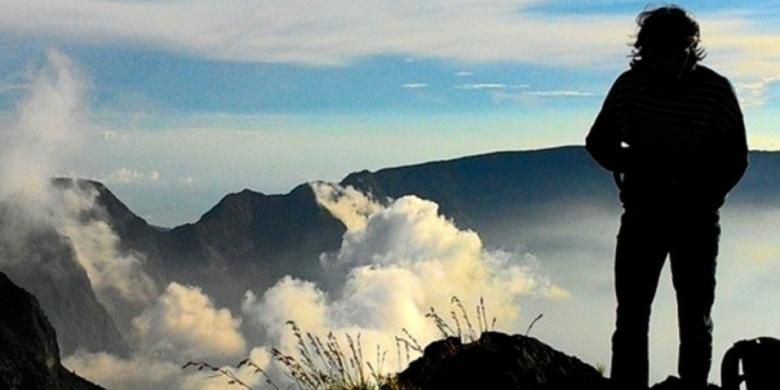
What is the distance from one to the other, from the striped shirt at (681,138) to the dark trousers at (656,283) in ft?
0.49

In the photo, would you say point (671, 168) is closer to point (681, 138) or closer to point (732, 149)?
point (681, 138)

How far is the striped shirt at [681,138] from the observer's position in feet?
20.6

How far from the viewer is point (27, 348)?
6850 inches

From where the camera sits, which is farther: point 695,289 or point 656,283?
point 656,283

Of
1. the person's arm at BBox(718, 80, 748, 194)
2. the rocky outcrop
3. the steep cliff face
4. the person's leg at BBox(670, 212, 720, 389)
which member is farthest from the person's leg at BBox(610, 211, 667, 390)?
the steep cliff face

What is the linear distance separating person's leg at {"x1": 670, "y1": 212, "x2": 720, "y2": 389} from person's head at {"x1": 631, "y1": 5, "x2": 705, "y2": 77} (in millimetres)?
1050

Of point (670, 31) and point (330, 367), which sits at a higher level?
point (670, 31)

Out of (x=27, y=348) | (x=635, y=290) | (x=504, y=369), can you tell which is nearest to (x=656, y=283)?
(x=635, y=290)

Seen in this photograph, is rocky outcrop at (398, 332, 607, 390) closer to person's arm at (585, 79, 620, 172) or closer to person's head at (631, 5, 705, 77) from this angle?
person's arm at (585, 79, 620, 172)

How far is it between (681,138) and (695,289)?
1.07 m

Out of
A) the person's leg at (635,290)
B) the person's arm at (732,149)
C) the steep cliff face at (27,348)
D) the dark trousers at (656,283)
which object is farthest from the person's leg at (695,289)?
the steep cliff face at (27,348)

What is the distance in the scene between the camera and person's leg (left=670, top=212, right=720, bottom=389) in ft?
21.1

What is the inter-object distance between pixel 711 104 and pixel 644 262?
1.16 meters

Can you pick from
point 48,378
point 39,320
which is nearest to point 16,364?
point 48,378
